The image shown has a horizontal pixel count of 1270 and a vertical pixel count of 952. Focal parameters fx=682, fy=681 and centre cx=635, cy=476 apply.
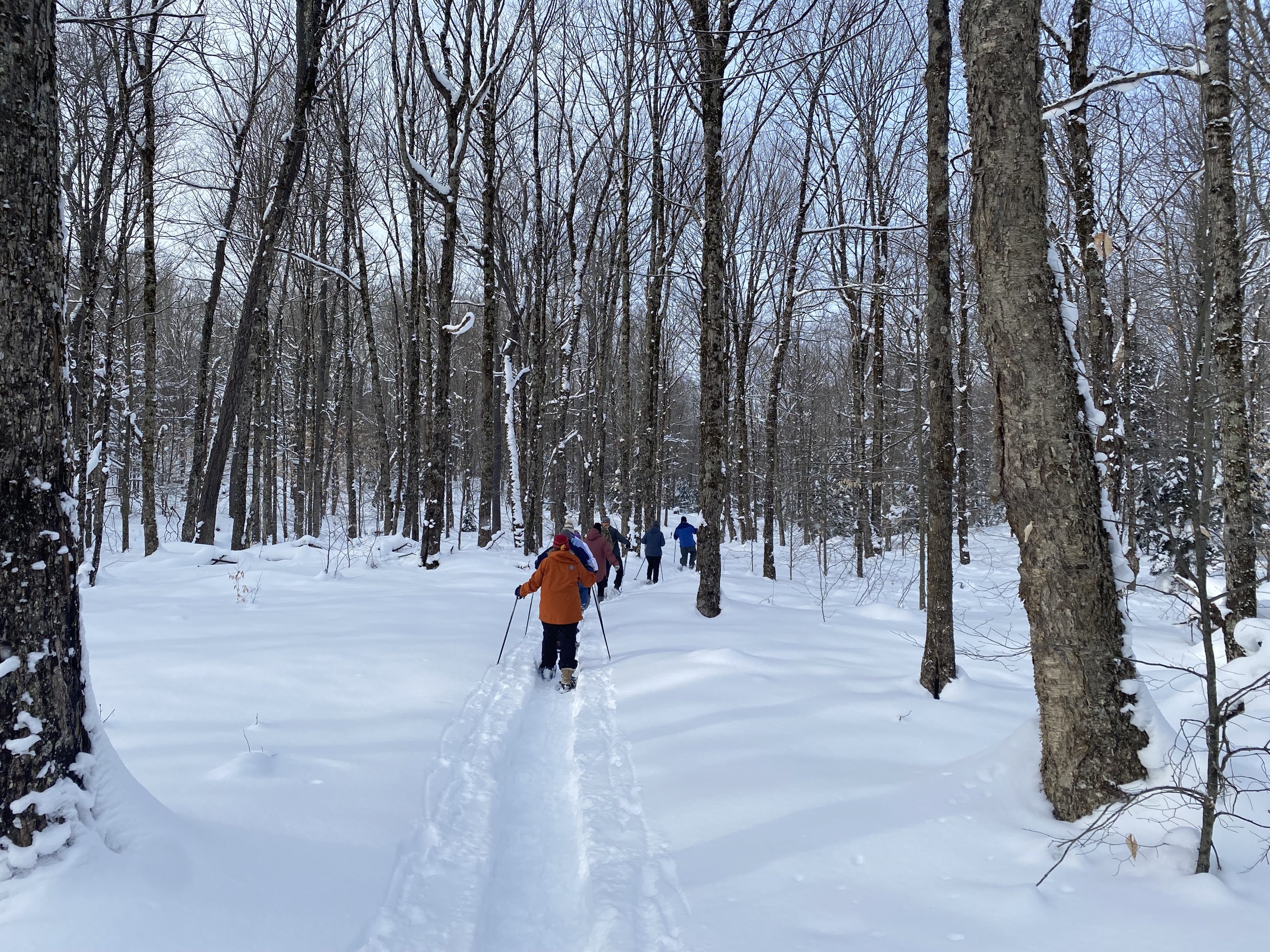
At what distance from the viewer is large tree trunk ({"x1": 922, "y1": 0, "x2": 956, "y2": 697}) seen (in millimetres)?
6504

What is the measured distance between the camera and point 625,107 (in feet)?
58.3

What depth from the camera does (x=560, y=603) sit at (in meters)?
7.57

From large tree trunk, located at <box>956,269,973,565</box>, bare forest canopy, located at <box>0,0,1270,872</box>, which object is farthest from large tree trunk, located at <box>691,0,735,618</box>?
large tree trunk, located at <box>956,269,973,565</box>

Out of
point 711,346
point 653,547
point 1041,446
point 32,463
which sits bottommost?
point 653,547

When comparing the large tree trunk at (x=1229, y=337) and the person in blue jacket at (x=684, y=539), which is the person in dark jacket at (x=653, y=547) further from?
the large tree trunk at (x=1229, y=337)

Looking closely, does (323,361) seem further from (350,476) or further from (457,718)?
(457,718)

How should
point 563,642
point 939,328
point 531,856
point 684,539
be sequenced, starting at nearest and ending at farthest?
point 531,856
point 939,328
point 563,642
point 684,539

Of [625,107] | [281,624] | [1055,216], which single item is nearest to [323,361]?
[625,107]

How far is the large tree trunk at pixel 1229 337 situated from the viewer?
6.62 meters

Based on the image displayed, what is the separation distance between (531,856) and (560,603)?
3789mm

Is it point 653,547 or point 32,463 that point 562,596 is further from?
point 653,547

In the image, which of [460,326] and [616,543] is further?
[616,543]

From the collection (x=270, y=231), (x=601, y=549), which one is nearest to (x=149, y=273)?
(x=270, y=231)

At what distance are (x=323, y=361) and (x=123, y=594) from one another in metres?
14.1
